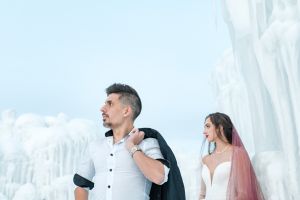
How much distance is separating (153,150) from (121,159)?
0.16m

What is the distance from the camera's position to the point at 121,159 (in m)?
2.44

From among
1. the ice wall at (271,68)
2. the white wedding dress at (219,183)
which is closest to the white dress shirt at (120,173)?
the white wedding dress at (219,183)

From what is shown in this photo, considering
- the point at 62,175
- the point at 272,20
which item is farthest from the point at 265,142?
the point at 62,175

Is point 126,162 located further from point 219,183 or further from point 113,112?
point 219,183

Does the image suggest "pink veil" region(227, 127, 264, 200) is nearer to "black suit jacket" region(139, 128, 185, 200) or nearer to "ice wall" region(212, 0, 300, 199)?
"black suit jacket" region(139, 128, 185, 200)

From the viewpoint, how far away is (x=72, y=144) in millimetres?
27656

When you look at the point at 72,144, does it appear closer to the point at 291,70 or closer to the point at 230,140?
the point at 291,70

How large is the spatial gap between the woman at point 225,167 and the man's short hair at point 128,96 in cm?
126

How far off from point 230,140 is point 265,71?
17.9ft

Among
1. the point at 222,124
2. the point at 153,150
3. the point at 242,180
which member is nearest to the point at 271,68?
the point at 222,124

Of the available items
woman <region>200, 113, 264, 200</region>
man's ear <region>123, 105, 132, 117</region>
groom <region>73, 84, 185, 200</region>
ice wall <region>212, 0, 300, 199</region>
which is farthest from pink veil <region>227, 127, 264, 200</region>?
ice wall <region>212, 0, 300, 199</region>

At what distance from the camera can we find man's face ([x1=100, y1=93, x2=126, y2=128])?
251 centimetres

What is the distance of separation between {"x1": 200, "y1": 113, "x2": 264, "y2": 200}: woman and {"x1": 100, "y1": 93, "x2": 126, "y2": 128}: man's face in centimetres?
132

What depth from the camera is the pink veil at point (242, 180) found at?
3.46 m
